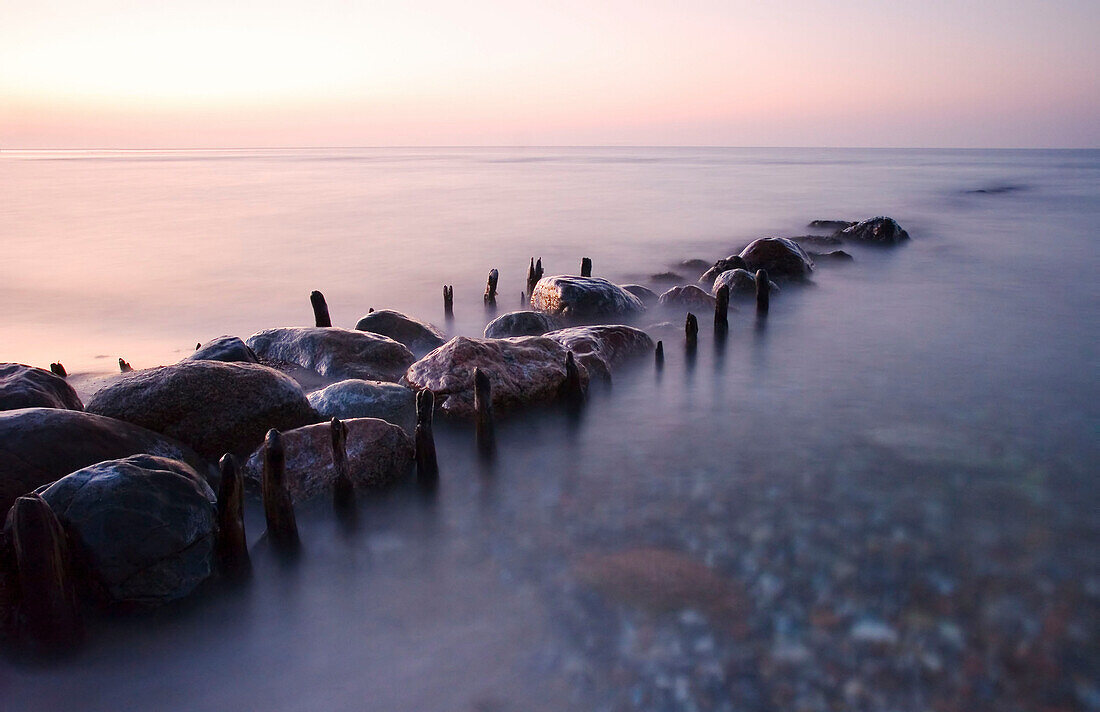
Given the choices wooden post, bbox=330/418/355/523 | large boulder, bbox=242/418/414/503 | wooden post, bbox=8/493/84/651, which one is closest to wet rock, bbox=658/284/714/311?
large boulder, bbox=242/418/414/503

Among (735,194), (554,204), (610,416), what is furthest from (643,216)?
(610,416)

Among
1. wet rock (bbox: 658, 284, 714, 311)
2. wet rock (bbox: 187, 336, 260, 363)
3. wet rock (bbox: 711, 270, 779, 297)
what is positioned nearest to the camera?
wet rock (bbox: 187, 336, 260, 363)

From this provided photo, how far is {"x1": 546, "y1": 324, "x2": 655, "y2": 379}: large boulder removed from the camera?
1202 centimetres

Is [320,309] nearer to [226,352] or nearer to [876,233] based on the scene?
[226,352]

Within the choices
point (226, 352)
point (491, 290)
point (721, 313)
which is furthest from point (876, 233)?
point (226, 352)

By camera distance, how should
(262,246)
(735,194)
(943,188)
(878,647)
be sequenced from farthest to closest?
(943,188), (735,194), (262,246), (878,647)

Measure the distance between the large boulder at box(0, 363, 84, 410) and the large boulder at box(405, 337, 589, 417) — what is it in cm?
423

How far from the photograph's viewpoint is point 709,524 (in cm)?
748

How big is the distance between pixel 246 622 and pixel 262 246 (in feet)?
83.5

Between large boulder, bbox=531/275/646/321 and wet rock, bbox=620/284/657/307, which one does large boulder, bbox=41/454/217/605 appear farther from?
wet rock, bbox=620/284/657/307

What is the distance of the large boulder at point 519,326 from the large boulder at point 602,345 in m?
1.11

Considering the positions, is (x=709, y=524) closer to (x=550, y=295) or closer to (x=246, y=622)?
(x=246, y=622)

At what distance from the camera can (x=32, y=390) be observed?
8.16 metres

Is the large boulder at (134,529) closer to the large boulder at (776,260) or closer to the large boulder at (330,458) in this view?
the large boulder at (330,458)
